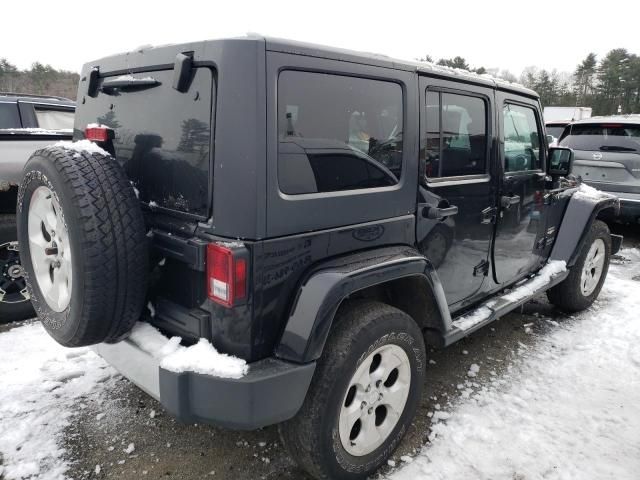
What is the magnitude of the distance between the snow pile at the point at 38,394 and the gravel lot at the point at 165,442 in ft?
0.26

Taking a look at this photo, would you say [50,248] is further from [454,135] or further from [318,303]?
[454,135]

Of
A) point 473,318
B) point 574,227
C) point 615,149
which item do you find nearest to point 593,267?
point 574,227

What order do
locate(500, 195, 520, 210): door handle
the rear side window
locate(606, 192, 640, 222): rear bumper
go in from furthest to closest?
locate(606, 192, 640, 222): rear bumper → the rear side window → locate(500, 195, 520, 210): door handle

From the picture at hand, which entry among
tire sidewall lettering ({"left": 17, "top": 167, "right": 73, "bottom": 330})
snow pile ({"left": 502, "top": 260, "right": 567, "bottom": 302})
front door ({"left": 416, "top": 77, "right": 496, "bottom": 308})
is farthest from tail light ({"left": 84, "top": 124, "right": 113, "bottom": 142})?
snow pile ({"left": 502, "top": 260, "right": 567, "bottom": 302})

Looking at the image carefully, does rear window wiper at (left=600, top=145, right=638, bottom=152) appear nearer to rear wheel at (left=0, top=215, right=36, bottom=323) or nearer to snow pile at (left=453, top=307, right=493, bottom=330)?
snow pile at (left=453, top=307, right=493, bottom=330)

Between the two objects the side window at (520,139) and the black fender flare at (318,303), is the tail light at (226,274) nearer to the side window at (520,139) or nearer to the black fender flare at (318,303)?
the black fender flare at (318,303)

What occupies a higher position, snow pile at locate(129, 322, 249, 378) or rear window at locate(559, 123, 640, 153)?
rear window at locate(559, 123, 640, 153)

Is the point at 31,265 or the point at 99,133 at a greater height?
the point at 99,133

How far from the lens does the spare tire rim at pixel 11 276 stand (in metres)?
3.84

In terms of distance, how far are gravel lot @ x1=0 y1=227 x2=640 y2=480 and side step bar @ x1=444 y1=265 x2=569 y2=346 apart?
1.55 feet

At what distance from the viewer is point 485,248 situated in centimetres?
316

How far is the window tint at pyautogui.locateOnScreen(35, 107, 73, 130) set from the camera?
15.1 feet

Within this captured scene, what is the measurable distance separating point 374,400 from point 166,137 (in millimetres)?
1530

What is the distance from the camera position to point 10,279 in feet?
12.8
